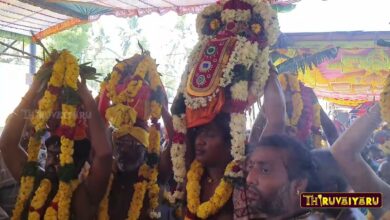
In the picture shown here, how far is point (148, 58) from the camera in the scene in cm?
323

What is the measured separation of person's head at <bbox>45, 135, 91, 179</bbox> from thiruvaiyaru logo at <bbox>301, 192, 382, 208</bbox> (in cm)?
151

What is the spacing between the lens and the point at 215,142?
8.00ft

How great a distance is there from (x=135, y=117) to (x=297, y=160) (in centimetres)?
150

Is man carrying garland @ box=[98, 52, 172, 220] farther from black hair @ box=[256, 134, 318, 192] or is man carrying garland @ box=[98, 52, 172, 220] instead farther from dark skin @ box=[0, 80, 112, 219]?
black hair @ box=[256, 134, 318, 192]

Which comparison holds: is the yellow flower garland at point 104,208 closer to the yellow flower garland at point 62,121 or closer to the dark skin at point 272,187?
the yellow flower garland at point 62,121

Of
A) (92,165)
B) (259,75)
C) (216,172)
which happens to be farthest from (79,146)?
(259,75)

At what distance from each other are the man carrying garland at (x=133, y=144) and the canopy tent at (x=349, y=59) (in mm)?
1234

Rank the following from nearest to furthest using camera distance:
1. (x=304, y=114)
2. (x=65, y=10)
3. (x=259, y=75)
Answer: (x=259, y=75) → (x=304, y=114) → (x=65, y=10)

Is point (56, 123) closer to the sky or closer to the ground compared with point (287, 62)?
closer to the ground

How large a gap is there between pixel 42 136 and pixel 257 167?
5.28 ft

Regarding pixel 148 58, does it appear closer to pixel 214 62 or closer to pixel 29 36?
pixel 214 62

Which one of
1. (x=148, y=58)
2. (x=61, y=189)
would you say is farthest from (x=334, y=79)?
(x=61, y=189)

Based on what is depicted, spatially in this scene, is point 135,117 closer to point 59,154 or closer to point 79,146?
point 79,146

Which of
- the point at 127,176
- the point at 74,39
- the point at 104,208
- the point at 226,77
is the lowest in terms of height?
the point at 104,208
